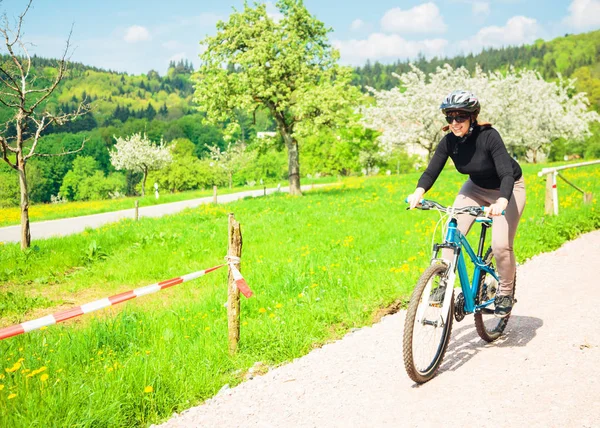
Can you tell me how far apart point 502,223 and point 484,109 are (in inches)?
1628

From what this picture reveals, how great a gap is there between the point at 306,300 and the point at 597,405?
3505mm

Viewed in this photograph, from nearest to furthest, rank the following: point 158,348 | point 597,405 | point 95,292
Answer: point 597,405, point 158,348, point 95,292

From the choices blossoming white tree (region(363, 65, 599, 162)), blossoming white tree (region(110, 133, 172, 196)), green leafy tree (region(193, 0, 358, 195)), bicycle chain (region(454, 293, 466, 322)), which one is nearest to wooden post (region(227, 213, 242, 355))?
bicycle chain (region(454, 293, 466, 322))

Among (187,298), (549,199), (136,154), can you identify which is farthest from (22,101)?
(136,154)

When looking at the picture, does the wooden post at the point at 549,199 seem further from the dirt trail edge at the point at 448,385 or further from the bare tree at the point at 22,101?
the bare tree at the point at 22,101

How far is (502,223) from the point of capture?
4.28m

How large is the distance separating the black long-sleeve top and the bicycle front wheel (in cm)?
91

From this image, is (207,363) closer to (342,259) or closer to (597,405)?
(597,405)

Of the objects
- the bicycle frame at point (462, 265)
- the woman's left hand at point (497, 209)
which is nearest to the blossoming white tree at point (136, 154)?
the bicycle frame at point (462, 265)

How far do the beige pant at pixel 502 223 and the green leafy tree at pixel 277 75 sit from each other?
1703 centimetres

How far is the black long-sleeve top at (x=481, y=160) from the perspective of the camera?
4.01 meters

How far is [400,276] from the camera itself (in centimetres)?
686

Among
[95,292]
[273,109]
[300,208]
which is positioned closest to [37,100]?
[95,292]

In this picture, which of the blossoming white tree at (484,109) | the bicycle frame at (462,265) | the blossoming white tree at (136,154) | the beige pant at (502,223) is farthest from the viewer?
the blossoming white tree at (136,154)
